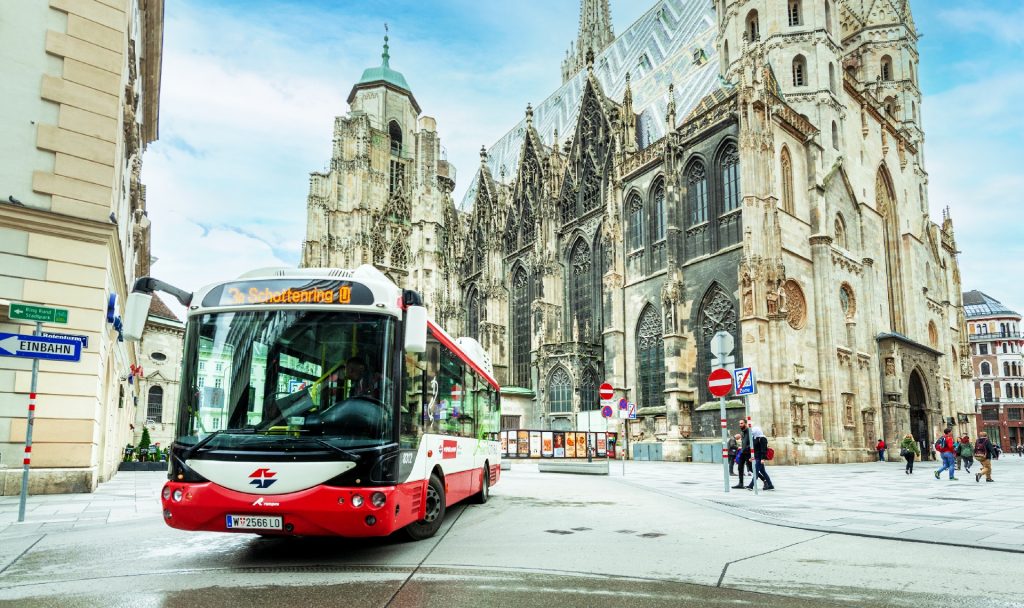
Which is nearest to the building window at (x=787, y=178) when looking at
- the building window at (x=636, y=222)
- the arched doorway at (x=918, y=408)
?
the building window at (x=636, y=222)

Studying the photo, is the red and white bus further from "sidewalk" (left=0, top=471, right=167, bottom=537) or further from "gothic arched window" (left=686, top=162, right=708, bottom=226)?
"gothic arched window" (left=686, top=162, right=708, bottom=226)

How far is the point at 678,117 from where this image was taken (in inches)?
1479

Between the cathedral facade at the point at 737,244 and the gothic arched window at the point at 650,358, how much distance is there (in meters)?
0.11

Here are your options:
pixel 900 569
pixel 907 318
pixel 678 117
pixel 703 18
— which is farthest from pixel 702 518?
pixel 703 18

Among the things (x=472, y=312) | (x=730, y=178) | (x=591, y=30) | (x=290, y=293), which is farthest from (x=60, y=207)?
(x=591, y=30)

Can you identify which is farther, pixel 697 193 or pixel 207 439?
pixel 697 193

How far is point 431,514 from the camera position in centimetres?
854

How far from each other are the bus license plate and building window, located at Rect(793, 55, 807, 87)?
35.1 m

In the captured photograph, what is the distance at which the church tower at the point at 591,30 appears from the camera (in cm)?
7362

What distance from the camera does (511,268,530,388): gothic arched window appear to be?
46.8 meters

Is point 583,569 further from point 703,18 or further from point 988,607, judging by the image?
point 703,18

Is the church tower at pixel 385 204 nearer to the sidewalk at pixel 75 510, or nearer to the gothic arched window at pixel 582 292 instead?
the gothic arched window at pixel 582 292

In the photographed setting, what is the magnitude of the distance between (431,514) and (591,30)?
74.2 m

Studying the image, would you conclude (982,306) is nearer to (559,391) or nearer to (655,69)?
(655,69)
